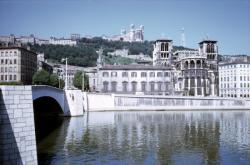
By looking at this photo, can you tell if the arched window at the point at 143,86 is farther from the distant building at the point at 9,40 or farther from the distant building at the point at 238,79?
the distant building at the point at 9,40

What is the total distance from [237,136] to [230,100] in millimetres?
55315

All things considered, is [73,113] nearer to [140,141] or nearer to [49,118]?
[49,118]

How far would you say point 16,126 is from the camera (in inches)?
869

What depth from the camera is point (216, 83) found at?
409 feet

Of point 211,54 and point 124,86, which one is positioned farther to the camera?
point 211,54

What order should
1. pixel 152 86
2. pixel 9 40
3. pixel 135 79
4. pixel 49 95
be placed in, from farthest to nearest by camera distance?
1. pixel 9 40
2. pixel 152 86
3. pixel 135 79
4. pixel 49 95

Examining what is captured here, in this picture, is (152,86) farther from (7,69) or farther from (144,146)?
(144,146)

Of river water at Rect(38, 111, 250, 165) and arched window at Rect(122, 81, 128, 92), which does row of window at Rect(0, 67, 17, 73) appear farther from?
river water at Rect(38, 111, 250, 165)

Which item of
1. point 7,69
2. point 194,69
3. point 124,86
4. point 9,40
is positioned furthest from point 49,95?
point 9,40

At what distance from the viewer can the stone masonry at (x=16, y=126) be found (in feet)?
69.1

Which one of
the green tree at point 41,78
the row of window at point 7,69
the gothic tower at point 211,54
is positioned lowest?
the green tree at point 41,78

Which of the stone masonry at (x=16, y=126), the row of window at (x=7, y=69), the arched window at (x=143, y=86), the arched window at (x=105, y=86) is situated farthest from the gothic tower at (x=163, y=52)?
the stone masonry at (x=16, y=126)

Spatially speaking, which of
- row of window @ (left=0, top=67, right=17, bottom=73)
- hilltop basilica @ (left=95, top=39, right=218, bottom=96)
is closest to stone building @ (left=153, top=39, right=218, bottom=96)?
hilltop basilica @ (left=95, top=39, right=218, bottom=96)

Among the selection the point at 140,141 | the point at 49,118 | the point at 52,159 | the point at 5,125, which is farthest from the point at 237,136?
the point at 49,118
